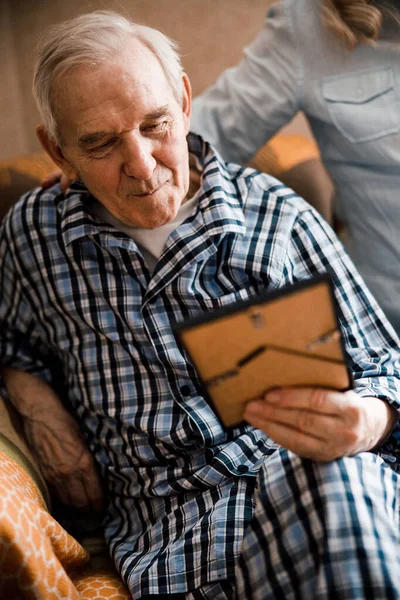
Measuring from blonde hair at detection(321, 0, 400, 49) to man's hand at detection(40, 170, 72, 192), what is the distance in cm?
66

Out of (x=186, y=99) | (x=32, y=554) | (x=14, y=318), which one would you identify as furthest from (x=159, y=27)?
(x=32, y=554)

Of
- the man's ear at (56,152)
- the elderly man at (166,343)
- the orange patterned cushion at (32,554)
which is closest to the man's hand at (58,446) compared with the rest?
the elderly man at (166,343)

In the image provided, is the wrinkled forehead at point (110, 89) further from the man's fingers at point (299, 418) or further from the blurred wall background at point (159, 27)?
the man's fingers at point (299, 418)

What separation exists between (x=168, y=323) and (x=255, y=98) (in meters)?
0.62

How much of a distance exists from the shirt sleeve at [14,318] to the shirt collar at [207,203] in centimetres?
15

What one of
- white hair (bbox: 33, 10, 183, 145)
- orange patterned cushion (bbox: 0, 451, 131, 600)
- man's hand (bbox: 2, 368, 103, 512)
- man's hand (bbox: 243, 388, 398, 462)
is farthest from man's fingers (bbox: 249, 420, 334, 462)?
white hair (bbox: 33, 10, 183, 145)

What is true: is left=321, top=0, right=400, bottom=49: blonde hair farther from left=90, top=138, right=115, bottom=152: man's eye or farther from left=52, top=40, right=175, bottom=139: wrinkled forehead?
left=90, top=138, right=115, bottom=152: man's eye

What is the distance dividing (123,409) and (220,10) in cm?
122

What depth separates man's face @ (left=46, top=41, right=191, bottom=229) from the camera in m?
1.03

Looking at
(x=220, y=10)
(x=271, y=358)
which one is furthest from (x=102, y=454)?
(x=220, y=10)

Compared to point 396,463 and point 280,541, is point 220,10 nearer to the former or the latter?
point 396,463

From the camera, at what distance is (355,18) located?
1266 millimetres

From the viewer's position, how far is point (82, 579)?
111 centimetres

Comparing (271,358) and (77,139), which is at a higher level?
(77,139)
